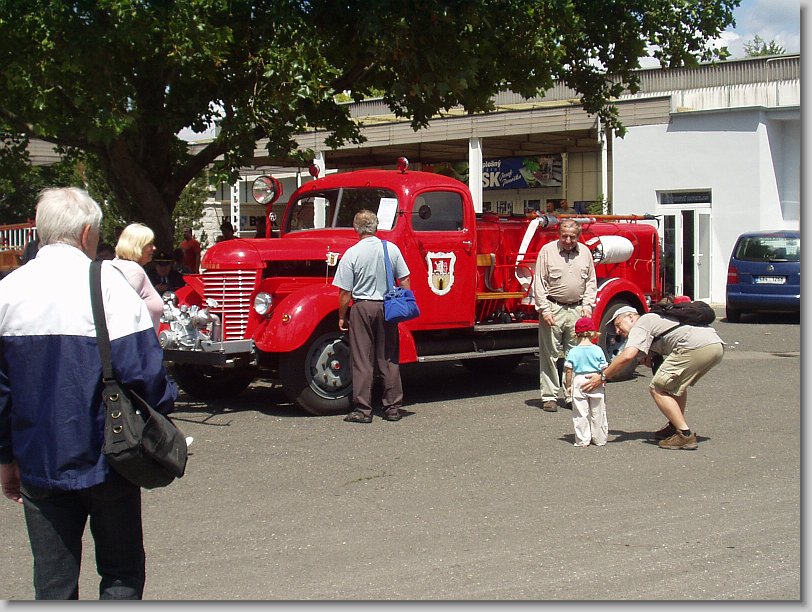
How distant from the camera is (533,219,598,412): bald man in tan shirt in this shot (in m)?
10.7

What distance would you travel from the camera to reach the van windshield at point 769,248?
20250mm

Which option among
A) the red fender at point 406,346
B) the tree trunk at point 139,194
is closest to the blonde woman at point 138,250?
the red fender at point 406,346

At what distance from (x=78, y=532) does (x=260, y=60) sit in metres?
8.92

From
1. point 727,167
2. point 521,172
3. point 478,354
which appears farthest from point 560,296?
point 521,172

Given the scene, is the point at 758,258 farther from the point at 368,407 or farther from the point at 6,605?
the point at 6,605

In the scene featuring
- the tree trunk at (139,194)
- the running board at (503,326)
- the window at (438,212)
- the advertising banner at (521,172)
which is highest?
the advertising banner at (521,172)

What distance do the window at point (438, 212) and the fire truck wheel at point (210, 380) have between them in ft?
7.72

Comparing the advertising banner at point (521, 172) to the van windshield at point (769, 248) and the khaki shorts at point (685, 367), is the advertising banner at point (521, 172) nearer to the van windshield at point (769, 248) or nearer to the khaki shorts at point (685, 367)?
the van windshield at point (769, 248)

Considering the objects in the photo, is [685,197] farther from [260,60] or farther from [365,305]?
[365,305]

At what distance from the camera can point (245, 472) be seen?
25.8 ft

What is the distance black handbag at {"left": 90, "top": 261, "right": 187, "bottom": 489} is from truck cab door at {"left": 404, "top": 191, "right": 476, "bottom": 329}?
278 inches

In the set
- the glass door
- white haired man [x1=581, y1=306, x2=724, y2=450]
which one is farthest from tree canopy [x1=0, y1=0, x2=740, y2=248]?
the glass door

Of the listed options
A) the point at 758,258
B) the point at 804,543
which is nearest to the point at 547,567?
the point at 804,543

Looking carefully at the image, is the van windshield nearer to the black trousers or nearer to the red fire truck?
the red fire truck
